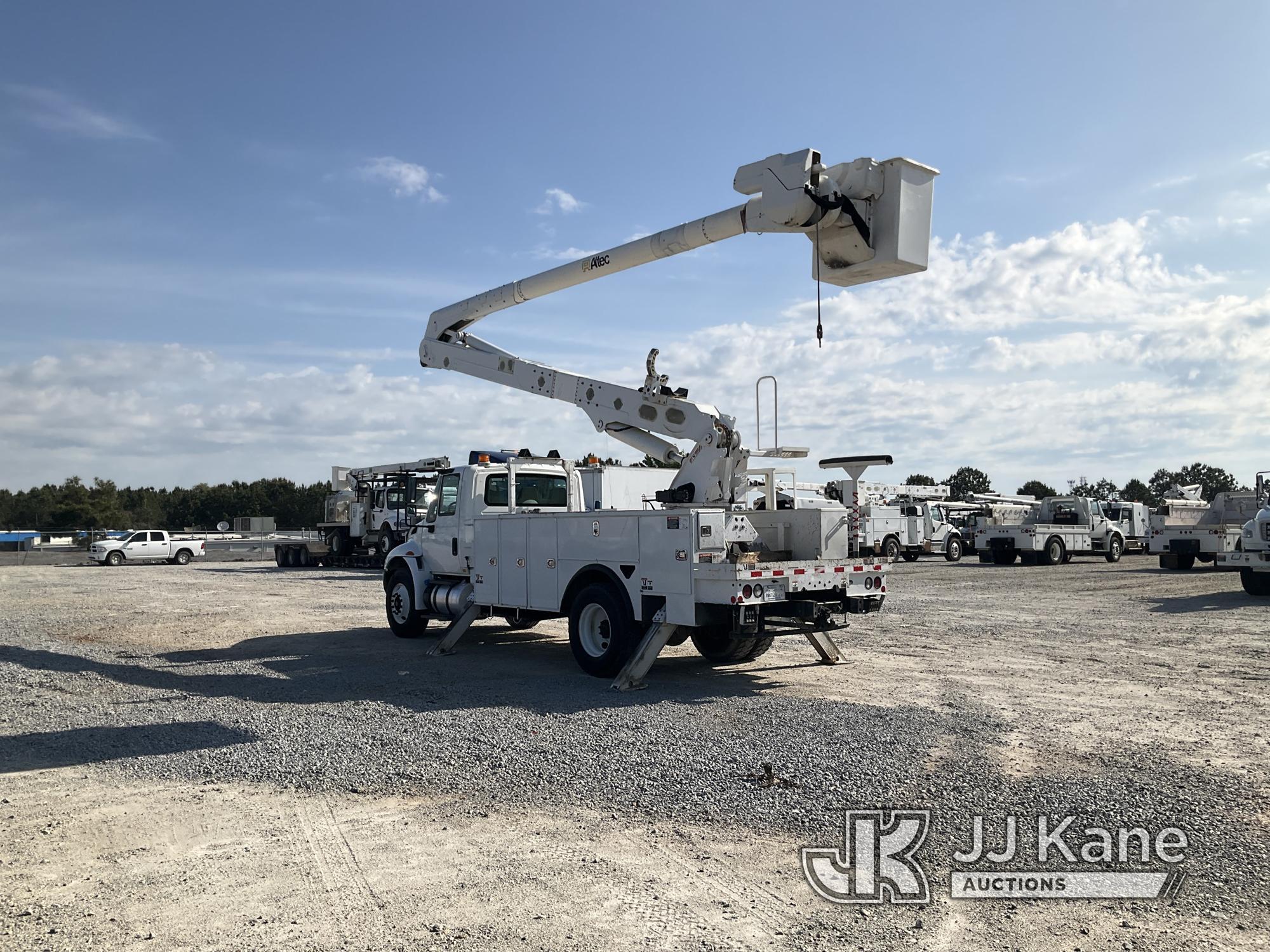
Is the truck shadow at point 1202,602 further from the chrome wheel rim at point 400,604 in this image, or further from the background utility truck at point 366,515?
the background utility truck at point 366,515

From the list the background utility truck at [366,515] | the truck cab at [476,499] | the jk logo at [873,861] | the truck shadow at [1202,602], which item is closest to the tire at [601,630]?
the truck cab at [476,499]

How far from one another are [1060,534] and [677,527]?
28.6 m

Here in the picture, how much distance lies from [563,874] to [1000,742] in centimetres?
411

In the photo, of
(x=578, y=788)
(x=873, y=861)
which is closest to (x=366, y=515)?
(x=578, y=788)

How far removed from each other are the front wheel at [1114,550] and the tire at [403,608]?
30.0 metres

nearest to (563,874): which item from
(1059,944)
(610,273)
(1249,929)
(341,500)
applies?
(1059,944)

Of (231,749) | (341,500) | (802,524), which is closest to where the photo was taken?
(231,749)

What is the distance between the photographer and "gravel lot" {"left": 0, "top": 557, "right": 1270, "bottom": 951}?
430 centimetres

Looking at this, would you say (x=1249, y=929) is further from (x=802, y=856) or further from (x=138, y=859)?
(x=138, y=859)

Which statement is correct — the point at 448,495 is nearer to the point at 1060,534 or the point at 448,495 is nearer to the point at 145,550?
the point at 1060,534

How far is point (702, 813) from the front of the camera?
5.82m

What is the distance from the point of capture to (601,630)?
1086cm

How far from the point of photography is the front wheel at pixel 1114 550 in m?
36.4

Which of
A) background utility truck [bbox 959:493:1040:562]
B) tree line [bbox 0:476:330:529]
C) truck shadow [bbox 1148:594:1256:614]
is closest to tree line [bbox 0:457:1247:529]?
tree line [bbox 0:476:330:529]
